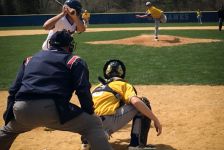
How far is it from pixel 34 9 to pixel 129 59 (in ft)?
147

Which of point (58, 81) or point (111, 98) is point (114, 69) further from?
point (58, 81)

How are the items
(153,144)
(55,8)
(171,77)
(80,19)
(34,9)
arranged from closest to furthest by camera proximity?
(80,19)
(153,144)
(171,77)
(34,9)
(55,8)

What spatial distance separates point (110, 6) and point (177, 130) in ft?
188

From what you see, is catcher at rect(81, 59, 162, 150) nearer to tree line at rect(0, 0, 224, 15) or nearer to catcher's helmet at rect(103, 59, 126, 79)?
catcher's helmet at rect(103, 59, 126, 79)

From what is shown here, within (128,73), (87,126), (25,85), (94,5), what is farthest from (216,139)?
(94,5)

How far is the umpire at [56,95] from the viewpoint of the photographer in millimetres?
3643

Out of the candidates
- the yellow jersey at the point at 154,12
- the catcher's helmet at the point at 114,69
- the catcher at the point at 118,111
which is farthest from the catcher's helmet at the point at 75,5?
the yellow jersey at the point at 154,12

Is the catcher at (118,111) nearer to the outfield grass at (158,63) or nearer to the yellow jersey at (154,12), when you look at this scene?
the outfield grass at (158,63)

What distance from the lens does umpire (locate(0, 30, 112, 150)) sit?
364 centimetres

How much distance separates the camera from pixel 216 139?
5801mm

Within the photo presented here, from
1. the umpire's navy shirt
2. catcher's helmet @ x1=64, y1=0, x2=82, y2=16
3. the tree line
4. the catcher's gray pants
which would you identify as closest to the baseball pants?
the catcher's gray pants

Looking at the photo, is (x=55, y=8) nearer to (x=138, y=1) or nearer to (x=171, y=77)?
(x=138, y=1)

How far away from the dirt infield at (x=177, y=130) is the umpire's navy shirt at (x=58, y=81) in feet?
6.70

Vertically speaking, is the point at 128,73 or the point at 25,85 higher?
the point at 25,85
